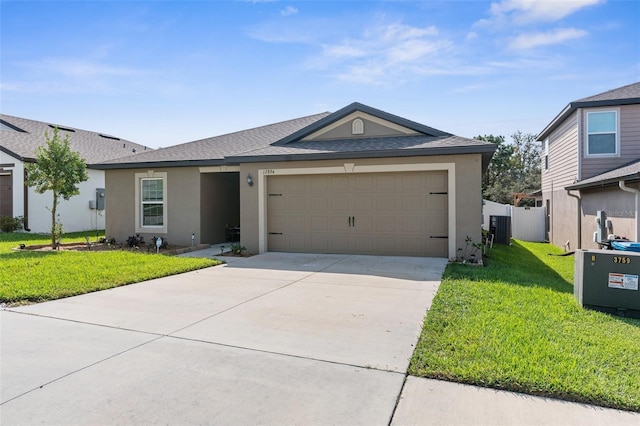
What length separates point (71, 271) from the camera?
801cm

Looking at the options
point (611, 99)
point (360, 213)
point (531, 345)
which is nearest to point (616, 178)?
point (611, 99)

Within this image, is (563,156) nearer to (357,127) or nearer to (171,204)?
(357,127)

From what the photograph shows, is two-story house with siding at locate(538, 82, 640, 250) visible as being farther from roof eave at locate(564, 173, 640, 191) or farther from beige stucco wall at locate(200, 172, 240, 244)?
beige stucco wall at locate(200, 172, 240, 244)

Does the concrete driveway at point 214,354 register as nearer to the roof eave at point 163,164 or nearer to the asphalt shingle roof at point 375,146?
the asphalt shingle roof at point 375,146

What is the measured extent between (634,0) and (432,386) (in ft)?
37.6

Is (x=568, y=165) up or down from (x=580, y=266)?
up

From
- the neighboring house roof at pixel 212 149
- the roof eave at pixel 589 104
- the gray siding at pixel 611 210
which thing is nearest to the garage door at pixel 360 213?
the neighboring house roof at pixel 212 149

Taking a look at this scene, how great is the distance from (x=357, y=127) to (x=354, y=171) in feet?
5.56

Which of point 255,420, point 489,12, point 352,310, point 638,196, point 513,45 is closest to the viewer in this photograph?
point 255,420

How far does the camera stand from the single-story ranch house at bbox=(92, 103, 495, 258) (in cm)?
964

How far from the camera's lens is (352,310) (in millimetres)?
5445

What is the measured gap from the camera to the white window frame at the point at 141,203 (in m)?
12.9

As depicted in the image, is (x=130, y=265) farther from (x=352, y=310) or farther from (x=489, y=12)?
(x=489, y=12)

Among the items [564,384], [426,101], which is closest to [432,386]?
[564,384]
